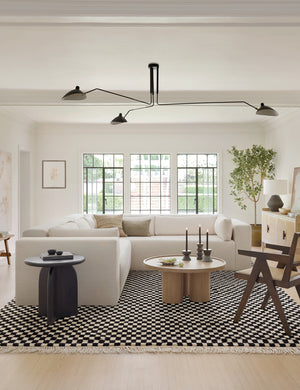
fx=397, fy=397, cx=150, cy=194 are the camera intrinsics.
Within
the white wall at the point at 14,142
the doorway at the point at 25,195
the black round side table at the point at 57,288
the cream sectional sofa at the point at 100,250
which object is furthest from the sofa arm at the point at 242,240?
the doorway at the point at 25,195

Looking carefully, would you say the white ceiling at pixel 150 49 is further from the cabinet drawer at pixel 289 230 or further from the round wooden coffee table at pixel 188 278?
the round wooden coffee table at pixel 188 278

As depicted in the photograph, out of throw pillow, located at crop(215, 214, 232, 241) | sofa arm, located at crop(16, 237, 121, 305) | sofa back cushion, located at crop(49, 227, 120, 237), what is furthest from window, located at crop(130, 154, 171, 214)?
sofa arm, located at crop(16, 237, 121, 305)

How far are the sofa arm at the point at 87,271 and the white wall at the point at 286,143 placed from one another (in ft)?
14.4

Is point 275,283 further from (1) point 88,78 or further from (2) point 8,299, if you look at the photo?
(1) point 88,78

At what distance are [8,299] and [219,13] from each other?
357 centimetres

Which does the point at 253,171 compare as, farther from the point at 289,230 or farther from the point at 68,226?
the point at 68,226

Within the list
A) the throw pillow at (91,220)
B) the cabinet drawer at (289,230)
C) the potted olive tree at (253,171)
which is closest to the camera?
the cabinet drawer at (289,230)

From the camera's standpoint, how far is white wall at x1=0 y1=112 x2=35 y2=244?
23.6ft

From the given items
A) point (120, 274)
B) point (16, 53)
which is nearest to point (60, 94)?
point (16, 53)

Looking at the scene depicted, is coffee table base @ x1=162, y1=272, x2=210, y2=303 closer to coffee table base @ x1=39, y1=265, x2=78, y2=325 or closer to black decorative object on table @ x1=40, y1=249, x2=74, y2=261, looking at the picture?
coffee table base @ x1=39, y1=265, x2=78, y2=325

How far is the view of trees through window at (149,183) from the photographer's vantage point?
9367mm

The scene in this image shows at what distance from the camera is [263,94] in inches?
236

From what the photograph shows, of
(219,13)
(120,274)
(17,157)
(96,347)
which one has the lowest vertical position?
(96,347)

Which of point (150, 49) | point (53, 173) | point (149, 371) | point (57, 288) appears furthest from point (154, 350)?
point (53, 173)
